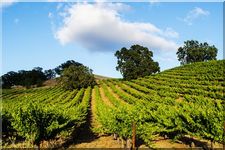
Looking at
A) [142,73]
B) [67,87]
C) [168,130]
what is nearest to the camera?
[168,130]

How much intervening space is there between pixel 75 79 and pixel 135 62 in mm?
18954

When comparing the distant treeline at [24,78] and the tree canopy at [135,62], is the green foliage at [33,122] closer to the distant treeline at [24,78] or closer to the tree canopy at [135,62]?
the tree canopy at [135,62]

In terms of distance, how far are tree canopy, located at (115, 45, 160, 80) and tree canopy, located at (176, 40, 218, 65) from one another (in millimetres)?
21272

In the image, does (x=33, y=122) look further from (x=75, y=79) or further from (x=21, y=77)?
(x=21, y=77)

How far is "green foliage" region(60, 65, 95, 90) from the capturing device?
8512 centimetres

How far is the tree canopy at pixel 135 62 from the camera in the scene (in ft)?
307

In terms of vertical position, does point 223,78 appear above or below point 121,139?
above

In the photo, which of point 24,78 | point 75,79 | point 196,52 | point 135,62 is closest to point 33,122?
point 75,79

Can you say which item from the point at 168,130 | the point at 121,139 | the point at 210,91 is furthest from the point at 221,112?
the point at 210,91

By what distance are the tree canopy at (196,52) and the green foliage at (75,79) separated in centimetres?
4018

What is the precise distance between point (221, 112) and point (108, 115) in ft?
26.4

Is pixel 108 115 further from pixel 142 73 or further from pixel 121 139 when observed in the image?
pixel 142 73

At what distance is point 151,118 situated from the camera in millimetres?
28312

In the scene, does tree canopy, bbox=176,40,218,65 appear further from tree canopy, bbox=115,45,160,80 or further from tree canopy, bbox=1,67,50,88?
tree canopy, bbox=1,67,50,88
